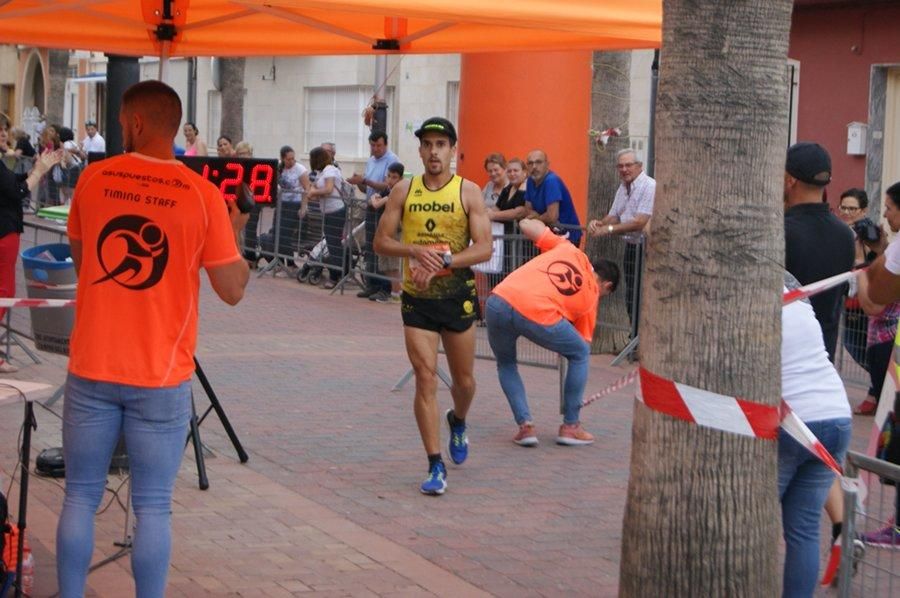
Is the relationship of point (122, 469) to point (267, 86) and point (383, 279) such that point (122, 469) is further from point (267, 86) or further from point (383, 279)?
point (267, 86)

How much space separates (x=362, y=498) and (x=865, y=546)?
3.57m

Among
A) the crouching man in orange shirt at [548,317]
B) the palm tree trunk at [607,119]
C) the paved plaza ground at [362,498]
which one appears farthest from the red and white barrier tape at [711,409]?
the palm tree trunk at [607,119]

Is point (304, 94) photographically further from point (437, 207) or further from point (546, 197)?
point (437, 207)

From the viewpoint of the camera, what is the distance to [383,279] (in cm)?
1709

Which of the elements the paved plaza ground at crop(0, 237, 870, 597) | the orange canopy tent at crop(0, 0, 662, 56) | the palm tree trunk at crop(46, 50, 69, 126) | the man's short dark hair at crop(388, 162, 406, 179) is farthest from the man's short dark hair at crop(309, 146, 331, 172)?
the palm tree trunk at crop(46, 50, 69, 126)

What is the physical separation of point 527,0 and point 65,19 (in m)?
3.32

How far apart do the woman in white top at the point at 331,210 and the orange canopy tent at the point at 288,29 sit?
8.26 m

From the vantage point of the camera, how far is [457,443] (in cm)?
848

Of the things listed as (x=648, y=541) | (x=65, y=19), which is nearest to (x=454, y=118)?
(x=65, y=19)

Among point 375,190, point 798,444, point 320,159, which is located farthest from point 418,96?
point 798,444

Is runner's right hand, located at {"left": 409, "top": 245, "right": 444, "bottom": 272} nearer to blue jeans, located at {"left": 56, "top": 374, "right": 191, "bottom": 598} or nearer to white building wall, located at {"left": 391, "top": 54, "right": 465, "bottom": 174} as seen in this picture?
blue jeans, located at {"left": 56, "top": 374, "right": 191, "bottom": 598}

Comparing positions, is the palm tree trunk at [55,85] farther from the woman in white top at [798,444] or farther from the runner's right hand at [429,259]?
the woman in white top at [798,444]

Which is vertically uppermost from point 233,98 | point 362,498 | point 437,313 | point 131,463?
point 233,98

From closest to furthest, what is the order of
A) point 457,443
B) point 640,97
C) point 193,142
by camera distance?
point 457,443 → point 640,97 → point 193,142
